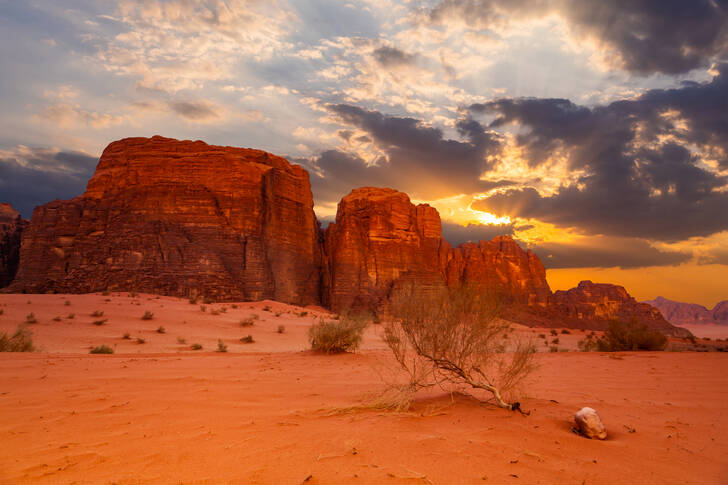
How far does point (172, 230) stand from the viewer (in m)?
37.2

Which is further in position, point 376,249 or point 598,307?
point 598,307

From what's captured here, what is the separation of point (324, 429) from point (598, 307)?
2216 inches

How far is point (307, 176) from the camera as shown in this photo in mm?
47938

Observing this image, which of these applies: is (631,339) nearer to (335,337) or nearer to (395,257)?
(335,337)

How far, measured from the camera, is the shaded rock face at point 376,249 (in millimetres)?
43906

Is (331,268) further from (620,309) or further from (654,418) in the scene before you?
(654,418)

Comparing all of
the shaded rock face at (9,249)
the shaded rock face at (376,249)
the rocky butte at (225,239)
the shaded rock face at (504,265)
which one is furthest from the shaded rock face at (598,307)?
the shaded rock face at (9,249)

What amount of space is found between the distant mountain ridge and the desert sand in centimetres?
14647

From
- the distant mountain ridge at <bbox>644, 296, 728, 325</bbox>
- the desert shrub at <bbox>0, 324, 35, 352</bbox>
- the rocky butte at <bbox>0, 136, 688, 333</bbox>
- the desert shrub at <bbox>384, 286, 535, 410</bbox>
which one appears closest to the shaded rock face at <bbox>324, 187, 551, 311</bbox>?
the rocky butte at <bbox>0, 136, 688, 333</bbox>

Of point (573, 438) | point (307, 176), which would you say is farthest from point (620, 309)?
point (573, 438)

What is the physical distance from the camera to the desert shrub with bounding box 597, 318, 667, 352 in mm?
13625

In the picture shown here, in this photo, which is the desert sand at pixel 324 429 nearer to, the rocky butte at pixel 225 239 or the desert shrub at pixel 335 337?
the desert shrub at pixel 335 337

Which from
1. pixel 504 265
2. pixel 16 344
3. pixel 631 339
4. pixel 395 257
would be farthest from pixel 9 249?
pixel 504 265

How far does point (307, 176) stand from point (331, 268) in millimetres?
11352
